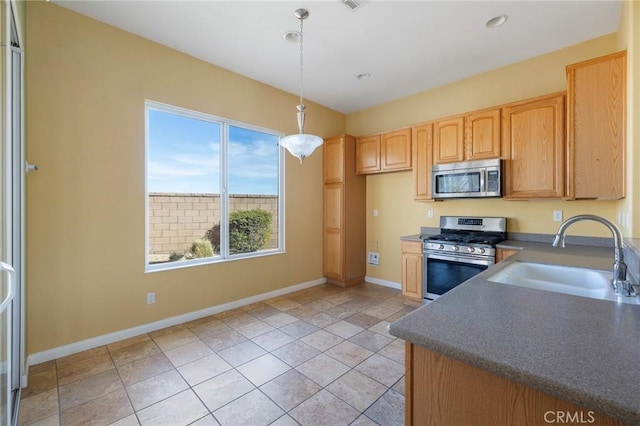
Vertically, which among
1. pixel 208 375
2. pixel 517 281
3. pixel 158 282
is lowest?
pixel 208 375

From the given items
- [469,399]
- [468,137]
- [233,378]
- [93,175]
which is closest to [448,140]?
[468,137]

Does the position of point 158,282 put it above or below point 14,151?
below

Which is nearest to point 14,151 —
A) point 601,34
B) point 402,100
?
point 402,100

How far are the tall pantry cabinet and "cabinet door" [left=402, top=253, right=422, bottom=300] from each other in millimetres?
1028

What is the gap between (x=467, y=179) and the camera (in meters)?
3.38

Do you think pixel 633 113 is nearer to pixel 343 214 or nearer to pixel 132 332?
pixel 343 214

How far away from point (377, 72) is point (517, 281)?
2937mm

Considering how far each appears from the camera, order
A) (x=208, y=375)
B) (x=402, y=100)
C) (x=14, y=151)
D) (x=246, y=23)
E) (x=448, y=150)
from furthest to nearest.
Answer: (x=402, y=100), (x=448, y=150), (x=246, y=23), (x=208, y=375), (x=14, y=151)

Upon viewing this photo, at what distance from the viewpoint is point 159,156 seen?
309 centimetres

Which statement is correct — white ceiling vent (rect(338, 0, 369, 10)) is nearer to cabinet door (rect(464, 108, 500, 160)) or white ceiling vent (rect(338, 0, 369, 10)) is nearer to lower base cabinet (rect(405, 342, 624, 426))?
cabinet door (rect(464, 108, 500, 160))

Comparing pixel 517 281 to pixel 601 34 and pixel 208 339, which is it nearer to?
pixel 208 339

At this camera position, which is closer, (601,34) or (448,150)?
(601,34)

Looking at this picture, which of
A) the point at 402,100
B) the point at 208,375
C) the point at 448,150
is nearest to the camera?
the point at 208,375

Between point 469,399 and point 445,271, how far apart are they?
275 centimetres
